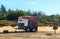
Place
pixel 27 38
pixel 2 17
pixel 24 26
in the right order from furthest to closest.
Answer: pixel 2 17, pixel 24 26, pixel 27 38

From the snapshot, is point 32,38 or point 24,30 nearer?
point 32,38

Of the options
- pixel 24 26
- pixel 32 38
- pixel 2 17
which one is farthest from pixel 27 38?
pixel 2 17

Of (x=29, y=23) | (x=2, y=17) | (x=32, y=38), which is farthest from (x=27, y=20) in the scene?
(x=2, y=17)

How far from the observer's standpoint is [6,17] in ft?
355

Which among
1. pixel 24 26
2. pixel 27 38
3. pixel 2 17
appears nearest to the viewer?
pixel 27 38

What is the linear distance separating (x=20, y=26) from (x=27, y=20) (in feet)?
5.69

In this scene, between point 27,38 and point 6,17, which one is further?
point 6,17

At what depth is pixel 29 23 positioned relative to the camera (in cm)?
4225

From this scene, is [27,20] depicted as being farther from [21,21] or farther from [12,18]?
[12,18]

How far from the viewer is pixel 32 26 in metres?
42.3

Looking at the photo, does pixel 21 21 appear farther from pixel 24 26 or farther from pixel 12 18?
pixel 12 18

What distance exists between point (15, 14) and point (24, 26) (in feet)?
219

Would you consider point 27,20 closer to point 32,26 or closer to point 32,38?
point 32,26

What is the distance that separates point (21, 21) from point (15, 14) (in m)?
66.4
